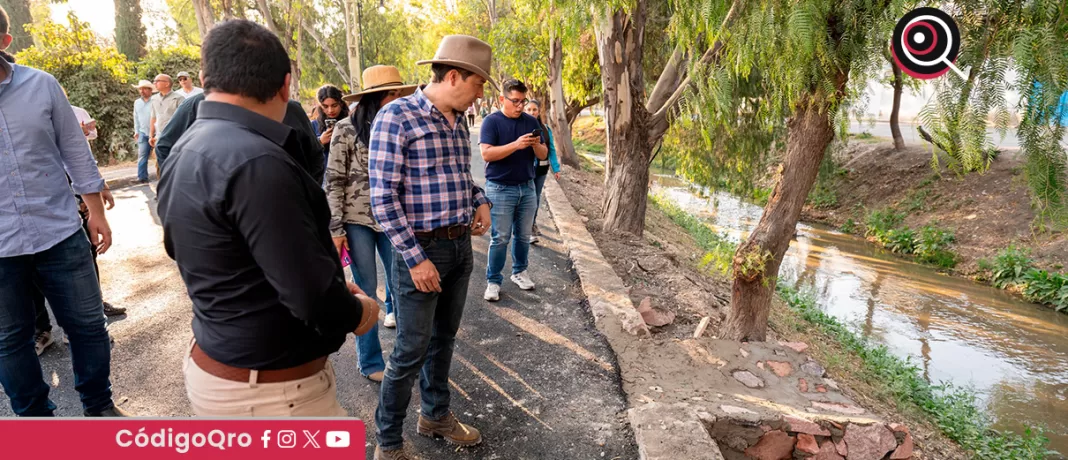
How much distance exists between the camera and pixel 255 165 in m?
1.40

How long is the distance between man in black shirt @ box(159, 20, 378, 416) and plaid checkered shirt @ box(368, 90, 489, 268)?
0.87m

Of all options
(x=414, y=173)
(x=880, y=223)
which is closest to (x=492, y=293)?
(x=414, y=173)

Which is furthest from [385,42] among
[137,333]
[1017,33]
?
[1017,33]

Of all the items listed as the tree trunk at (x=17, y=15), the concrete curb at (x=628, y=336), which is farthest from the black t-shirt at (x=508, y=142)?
the tree trunk at (x=17, y=15)

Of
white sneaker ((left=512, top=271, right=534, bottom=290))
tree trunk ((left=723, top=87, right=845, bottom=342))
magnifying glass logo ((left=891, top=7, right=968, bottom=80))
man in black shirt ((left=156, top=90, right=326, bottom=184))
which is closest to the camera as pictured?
man in black shirt ((left=156, top=90, right=326, bottom=184))

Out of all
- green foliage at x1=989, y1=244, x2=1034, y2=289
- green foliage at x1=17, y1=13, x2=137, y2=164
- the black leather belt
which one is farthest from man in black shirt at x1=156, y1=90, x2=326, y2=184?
green foliage at x1=989, y1=244, x2=1034, y2=289

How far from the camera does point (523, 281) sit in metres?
5.51

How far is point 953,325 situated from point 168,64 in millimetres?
18228

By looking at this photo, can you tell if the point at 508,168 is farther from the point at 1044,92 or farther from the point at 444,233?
the point at 1044,92

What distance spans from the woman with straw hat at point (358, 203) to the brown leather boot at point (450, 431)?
696 millimetres

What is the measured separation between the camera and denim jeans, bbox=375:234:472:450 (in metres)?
2.68

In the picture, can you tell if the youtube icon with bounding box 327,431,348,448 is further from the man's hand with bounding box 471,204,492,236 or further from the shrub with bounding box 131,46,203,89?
the shrub with bounding box 131,46,203,89

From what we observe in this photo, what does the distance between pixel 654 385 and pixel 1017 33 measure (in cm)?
258

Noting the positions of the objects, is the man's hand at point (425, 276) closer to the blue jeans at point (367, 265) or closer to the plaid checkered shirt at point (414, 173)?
the plaid checkered shirt at point (414, 173)
